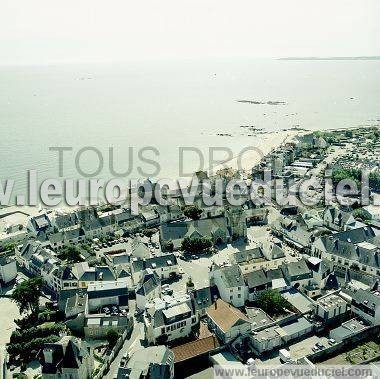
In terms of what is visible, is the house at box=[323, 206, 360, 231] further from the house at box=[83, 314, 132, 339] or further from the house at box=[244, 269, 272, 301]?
the house at box=[83, 314, 132, 339]

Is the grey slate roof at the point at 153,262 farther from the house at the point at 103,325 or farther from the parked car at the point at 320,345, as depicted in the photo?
the parked car at the point at 320,345

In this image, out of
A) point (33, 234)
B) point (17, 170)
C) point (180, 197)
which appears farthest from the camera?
point (17, 170)

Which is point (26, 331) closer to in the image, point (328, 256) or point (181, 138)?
point (328, 256)

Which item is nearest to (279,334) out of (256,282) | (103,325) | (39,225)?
(256,282)

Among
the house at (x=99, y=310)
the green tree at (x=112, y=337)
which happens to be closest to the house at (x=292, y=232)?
the house at (x=99, y=310)

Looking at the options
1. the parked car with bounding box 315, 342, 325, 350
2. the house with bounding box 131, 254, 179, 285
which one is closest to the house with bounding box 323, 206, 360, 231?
the house with bounding box 131, 254, 179, 285

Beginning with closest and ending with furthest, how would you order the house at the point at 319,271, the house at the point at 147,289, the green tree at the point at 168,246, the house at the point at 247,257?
the house at the point at 147,289, the house at the point at 319,271, the house at the point at 247,257, the green tree at the point at 168,246

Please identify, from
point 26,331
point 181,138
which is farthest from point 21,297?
point 181,138
